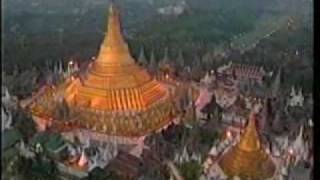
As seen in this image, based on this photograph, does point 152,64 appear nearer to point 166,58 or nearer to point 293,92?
point 166,58

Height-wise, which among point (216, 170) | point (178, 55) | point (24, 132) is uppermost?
point (178, 55)

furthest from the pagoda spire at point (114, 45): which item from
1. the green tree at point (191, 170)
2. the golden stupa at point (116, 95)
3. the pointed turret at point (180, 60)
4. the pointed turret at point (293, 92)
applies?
the pointed turret at point (293, 92)

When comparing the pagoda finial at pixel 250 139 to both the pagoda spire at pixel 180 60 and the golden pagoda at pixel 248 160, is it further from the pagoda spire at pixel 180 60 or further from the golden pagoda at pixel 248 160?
the pagoda spire at pixel 180 60

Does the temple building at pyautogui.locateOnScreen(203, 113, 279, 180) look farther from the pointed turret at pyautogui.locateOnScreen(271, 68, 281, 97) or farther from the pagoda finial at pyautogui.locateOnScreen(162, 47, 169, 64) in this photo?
the pagoda finial at pyautogui.locateOnScreen(162, 47, 169, 64)

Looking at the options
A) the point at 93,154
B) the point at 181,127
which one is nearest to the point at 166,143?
the point at 181,127

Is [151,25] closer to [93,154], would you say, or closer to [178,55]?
[178,55]

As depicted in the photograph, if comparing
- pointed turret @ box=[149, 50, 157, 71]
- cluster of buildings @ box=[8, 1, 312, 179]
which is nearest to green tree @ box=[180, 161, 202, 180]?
cluster of buildings @ box=[8, 1, 312, 179]
